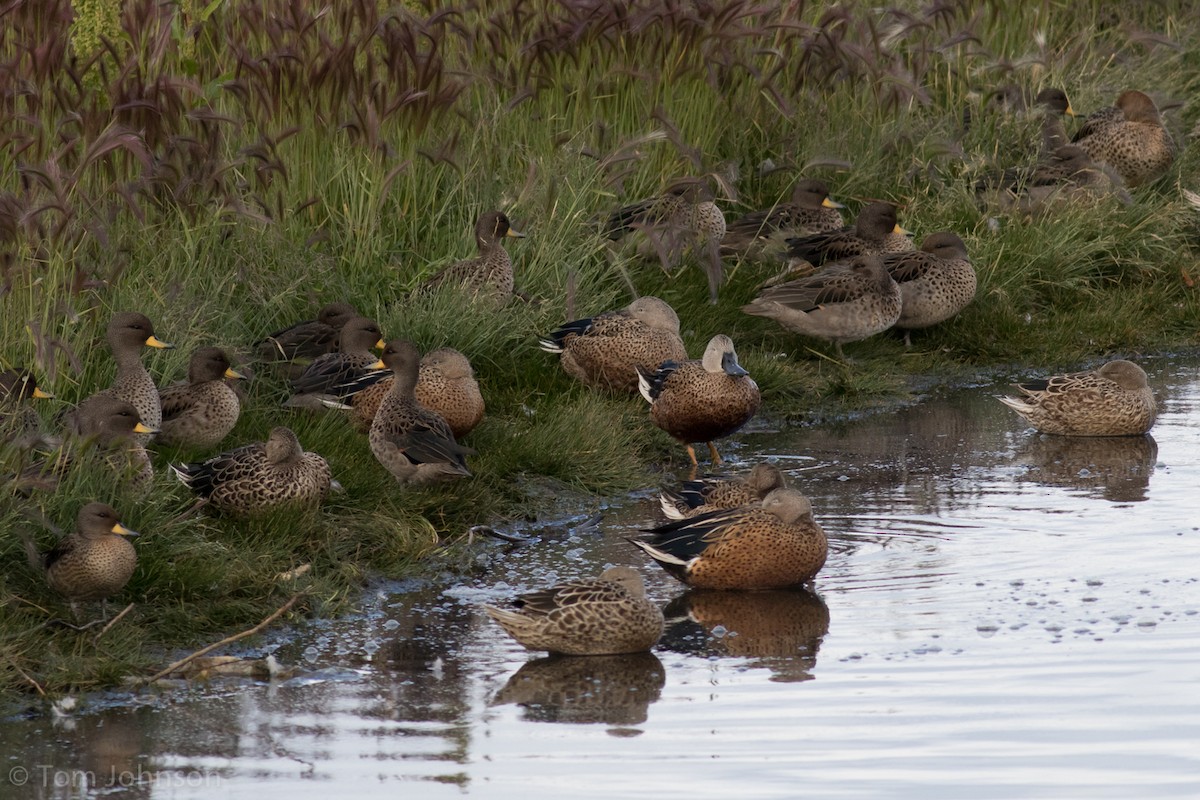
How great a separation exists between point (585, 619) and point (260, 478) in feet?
5.86

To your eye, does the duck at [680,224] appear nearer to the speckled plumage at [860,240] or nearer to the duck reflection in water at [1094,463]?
the speckled plumage at [860,240]

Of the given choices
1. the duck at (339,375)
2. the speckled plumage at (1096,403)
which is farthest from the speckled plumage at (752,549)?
the speckled plumage at (1096,403)

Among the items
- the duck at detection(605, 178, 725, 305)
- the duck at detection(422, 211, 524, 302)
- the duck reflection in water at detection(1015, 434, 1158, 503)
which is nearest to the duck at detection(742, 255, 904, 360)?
the duck at detection(605, 178, 725, 305)

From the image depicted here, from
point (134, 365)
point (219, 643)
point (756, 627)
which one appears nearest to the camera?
point (219, 643)

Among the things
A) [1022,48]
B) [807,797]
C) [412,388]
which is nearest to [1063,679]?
[807,797]

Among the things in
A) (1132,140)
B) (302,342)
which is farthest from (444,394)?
(1132,140)

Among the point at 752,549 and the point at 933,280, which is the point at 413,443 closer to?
the point at 752,549

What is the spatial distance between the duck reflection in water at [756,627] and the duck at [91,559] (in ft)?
6.50

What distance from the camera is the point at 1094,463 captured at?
949 centimetres

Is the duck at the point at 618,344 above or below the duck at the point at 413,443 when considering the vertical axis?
above

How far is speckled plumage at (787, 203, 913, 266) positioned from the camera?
456 inches

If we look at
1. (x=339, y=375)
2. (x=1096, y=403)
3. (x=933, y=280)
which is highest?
(x=933, y=280)

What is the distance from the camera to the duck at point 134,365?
808cm

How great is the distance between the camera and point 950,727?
18.0 feet
